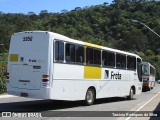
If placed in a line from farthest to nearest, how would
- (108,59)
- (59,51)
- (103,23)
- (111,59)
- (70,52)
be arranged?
(103,23)
(111,59)
(108,59)
(70,52)
(59,51)

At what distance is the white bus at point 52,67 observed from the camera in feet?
50.6

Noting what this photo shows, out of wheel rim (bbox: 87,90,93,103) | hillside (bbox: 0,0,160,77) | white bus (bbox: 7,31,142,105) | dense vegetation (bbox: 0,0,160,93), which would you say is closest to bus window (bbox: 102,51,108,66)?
white bus (bbox: 7,31,142,105)

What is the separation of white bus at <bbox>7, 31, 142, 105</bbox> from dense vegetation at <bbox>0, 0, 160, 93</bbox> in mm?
60064

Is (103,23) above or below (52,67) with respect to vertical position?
above

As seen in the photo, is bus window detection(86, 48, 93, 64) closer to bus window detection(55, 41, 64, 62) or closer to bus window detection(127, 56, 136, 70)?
bus window detection(55, 41, 64, 62)

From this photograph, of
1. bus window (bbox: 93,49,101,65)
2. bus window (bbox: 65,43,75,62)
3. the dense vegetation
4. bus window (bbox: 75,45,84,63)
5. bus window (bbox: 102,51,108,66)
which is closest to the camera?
bus window (bbox: 65,43,75,62)

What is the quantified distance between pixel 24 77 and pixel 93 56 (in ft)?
15.3

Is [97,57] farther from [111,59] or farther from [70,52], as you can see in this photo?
[70,52]

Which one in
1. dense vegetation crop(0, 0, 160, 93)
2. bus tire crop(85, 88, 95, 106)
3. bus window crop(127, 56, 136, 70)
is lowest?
bus tire crop(85, 88, 95, 106)

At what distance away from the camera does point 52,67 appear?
15.5m

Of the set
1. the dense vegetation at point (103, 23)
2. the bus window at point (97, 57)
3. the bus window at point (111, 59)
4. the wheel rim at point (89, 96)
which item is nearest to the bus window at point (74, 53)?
the bus window at point (97, 57)

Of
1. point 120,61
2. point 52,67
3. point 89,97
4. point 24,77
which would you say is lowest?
point 89,97

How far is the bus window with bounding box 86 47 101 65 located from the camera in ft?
60.9

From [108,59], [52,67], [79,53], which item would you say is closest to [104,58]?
[108,59]
